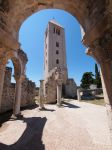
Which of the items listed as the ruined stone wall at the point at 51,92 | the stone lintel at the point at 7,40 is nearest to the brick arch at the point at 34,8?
the stone lintel at the point at 7,40

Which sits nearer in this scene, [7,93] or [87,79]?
[7,93]

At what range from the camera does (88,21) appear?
2.86m

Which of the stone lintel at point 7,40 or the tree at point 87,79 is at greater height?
the tree at point 87,79

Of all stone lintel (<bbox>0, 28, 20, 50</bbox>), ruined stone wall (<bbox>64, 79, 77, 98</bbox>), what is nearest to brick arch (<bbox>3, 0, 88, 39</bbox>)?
stone lintel (<bbox>0, 28, 20, 50</bbox>)

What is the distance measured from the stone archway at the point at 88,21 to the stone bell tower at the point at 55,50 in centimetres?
2563

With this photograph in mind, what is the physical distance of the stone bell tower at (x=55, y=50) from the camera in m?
31.0

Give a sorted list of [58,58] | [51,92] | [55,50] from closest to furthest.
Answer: [51,92]
[58,58]
[55,50]

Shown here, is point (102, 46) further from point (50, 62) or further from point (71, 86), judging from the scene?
point (50, 62)

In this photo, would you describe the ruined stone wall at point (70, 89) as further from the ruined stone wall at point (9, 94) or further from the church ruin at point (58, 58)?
Result: the ruined stone wall at point (9, 94)

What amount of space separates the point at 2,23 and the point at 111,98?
3081 millimetres

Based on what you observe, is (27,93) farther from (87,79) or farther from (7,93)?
(87,79)

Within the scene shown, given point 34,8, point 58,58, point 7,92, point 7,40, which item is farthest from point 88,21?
point 58,58

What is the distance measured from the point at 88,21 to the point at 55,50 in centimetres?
3103

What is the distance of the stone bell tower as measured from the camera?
31000 millimetres
